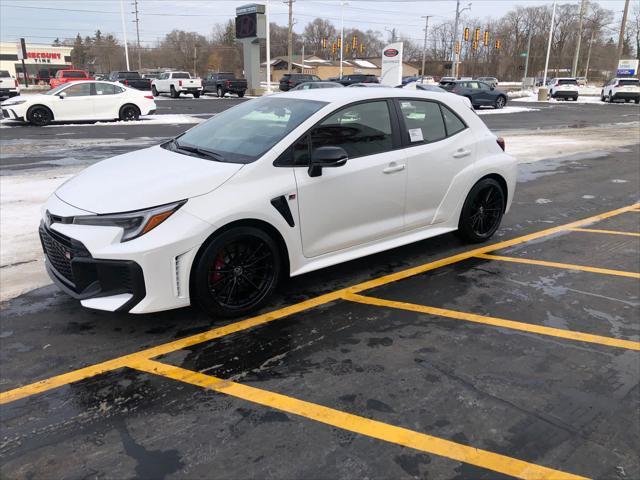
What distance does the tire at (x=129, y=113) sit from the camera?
1938 centimetres

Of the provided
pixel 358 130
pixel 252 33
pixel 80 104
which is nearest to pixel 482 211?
pixel 358 130

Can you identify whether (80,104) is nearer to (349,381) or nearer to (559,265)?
(559,265)

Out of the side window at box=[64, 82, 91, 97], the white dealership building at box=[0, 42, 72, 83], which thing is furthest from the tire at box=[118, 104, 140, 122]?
the white dealership building at box=[0, 42, 72, 83]

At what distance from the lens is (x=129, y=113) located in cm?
1956

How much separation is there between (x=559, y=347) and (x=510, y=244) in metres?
2.47

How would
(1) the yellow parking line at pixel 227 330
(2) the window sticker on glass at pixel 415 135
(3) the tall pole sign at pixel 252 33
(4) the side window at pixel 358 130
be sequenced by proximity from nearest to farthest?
(1) the yellow parking line at pixel 227 330 < (4) the side window at pixel 358 130 < (2) the window sticker on glass at pixel 415 135 < (3) the tall pole sign at pixel 252 33

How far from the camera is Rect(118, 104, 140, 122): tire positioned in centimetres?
1938

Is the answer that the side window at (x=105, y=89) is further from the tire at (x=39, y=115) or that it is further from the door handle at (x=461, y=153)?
the door handle at (x=461, y=153)

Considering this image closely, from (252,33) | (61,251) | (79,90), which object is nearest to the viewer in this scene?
(61,251)

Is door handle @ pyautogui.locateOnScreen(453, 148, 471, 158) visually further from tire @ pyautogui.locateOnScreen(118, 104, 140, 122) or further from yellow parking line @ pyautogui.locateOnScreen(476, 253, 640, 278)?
tire @ pyautogui.locateOnScreen(118, 104, 140, 122)

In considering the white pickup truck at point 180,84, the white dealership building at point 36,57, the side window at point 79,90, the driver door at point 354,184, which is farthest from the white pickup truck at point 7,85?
the white dealership building at point 36,57

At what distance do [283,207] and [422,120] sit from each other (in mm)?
1929

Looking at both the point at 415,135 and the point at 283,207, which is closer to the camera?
the point at 283,207

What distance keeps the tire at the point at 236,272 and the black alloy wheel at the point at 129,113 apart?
1744 cm
